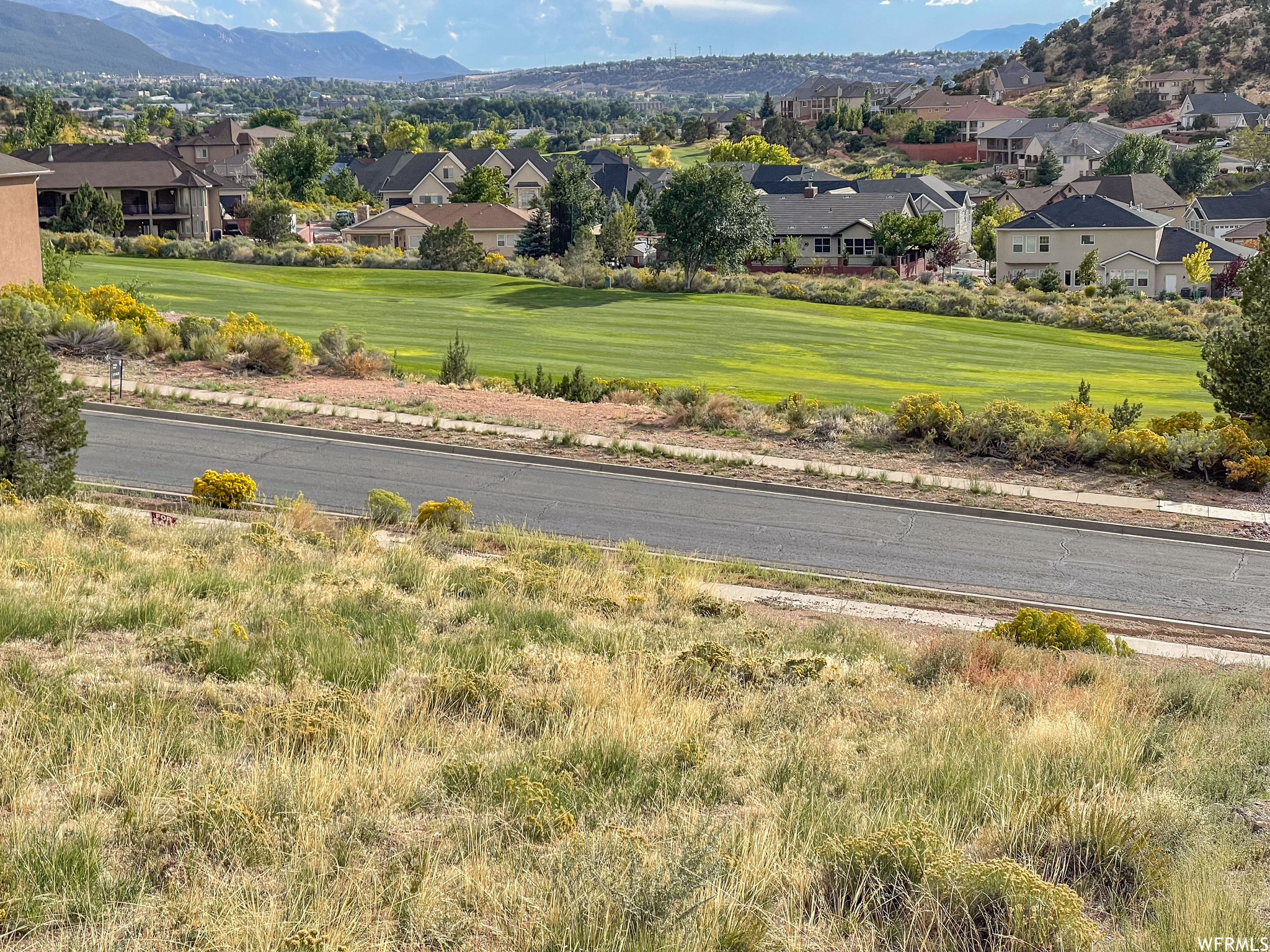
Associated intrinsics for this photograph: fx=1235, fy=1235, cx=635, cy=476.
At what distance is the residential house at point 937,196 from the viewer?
10128 centimetres

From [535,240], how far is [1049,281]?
34.4m

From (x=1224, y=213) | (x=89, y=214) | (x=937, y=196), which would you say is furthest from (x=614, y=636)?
(x=1224, y=213)

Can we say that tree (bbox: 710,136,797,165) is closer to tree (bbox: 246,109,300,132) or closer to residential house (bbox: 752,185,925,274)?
residential house (bbox: 752,185,925,274)

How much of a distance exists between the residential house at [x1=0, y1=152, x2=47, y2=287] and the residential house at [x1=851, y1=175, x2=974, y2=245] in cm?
6947

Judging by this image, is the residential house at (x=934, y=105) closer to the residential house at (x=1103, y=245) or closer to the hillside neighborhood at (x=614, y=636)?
the residential house at (x=1103, y=245)

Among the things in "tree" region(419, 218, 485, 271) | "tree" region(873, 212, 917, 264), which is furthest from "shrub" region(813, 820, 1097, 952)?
"tree" region(873, 212, 917, 264)

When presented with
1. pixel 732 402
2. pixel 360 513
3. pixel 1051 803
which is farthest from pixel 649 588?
pixel 732 402

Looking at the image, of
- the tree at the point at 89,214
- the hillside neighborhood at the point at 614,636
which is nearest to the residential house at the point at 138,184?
the tree at the point at 89,214

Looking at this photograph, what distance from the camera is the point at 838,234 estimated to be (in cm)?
8875

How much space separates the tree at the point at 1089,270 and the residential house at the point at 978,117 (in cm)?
8818

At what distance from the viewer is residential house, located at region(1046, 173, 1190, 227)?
103 meters

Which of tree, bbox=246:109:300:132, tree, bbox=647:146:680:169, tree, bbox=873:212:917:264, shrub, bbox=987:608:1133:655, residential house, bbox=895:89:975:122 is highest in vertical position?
residential house, bbox=895:89:975:122

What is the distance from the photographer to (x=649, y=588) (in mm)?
14805

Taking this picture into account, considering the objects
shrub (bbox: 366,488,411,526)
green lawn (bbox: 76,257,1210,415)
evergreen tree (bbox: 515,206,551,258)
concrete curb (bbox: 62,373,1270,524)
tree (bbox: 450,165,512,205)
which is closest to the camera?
shrub (bbox: 366,488,411,526)
